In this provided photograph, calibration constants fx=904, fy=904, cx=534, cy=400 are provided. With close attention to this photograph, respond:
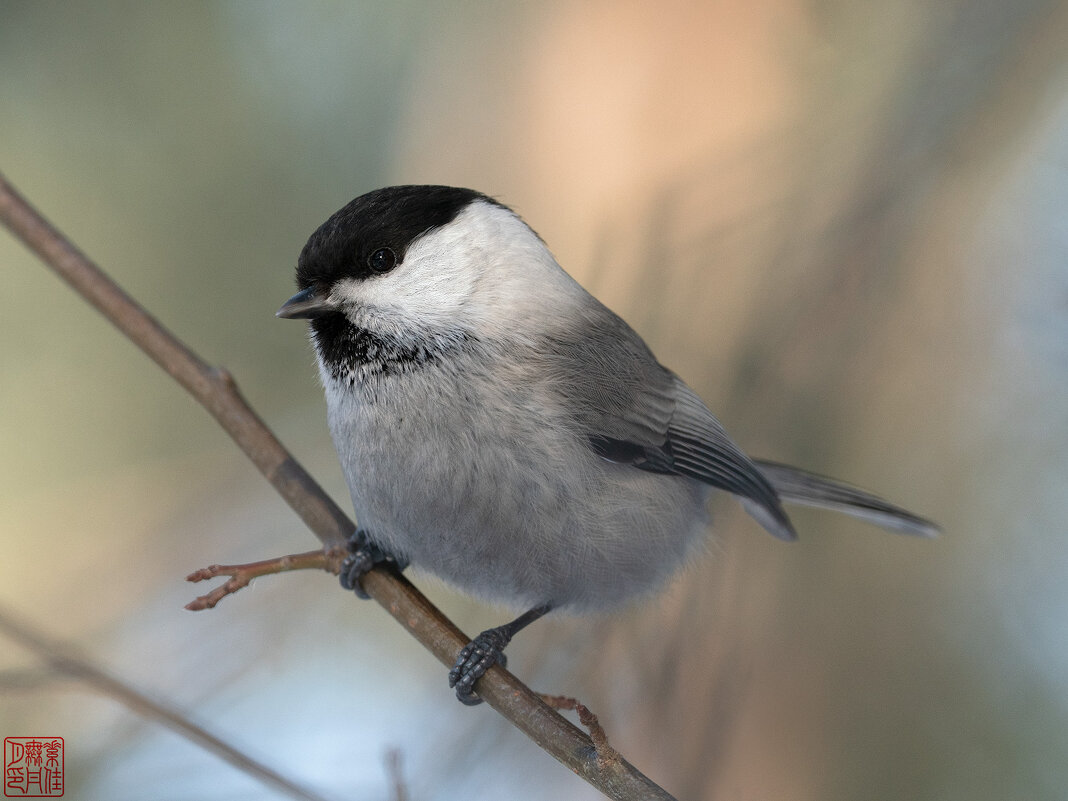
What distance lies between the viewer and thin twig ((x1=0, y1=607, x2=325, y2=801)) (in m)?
1.14

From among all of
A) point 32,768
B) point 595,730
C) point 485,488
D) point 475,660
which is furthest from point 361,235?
point 32,768

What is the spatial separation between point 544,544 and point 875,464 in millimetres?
1333

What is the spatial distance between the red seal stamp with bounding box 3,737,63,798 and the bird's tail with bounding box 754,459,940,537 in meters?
1.54

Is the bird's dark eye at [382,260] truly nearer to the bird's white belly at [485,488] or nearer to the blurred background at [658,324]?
the bird's white belly at [485,488]

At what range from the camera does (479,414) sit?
1512mm

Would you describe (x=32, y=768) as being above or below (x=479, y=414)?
below

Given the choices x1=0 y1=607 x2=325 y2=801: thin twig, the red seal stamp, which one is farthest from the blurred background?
x1=0 y1=607 x2=325 y2=801: thin twig

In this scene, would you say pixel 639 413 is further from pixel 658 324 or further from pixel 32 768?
pixel 32 768

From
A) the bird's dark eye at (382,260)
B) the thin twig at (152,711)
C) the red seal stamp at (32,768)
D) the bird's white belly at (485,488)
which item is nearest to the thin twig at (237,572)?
the thin twig at (152,711)

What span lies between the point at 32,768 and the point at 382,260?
1038 millimetres

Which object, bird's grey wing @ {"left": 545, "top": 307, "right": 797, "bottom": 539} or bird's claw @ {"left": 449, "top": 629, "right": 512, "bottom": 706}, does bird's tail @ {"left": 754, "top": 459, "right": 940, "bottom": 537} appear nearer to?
bird's grey wing @ {"left": 545, "top": 307, "right": 797, "bottom": 539}

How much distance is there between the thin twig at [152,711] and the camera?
1.14 m

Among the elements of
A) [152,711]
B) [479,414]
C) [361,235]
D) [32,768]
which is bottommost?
[32,768]

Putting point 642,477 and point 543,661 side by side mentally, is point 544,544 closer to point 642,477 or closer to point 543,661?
point 642,477
